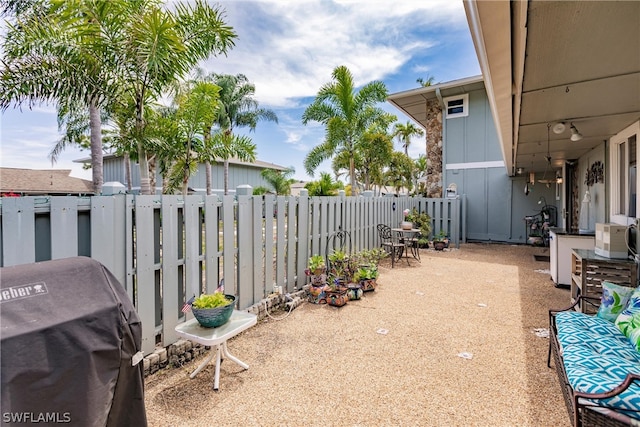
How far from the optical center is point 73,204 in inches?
83.7

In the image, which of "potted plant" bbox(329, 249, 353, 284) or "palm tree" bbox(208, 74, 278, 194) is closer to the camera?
"potted plant" bbox(329, 249, 353, 284)

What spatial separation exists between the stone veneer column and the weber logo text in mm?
12289

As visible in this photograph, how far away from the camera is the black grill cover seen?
3.72 ft

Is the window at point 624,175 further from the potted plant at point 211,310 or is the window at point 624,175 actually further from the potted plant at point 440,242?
the potted plant at point 211,310

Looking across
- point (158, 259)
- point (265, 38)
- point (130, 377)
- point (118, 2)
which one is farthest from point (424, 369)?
point (265, 38)

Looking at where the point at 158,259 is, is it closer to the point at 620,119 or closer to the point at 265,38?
the point at 620,119

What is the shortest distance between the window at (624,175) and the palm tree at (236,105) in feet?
55.1

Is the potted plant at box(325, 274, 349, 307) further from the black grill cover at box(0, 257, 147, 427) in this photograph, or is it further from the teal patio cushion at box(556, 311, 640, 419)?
the black grill cover at box(0, 257, 147, 427)

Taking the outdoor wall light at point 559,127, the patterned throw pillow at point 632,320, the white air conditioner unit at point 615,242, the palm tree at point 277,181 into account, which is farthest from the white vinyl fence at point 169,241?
the palm tree at point 277,181

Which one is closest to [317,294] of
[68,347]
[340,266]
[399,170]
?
[340,266]

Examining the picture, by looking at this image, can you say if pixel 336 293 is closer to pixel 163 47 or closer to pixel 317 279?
pixel 317 279

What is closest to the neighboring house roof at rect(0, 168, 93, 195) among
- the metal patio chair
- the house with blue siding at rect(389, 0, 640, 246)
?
the metal patio chair

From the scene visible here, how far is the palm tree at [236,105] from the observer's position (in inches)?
718

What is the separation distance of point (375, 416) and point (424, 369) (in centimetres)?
81
